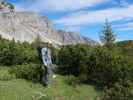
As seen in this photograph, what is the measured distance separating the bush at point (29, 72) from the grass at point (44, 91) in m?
0.39

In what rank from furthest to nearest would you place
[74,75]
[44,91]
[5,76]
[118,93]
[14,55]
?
[14,55], [74,75], [5,76], [118,93], [44,91]

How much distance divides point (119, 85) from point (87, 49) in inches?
133

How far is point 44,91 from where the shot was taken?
46.9 feet

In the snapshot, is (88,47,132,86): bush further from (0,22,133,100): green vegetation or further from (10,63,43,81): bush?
(10,63,43,81): bush

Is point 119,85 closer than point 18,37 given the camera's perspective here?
Yes

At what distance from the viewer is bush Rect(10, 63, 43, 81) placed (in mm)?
15570

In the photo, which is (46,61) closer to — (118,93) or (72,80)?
(72,80)

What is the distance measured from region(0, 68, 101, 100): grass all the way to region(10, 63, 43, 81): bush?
0.39m

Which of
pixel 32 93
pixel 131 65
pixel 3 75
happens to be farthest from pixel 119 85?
pixel 3 75

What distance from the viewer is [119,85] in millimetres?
15008

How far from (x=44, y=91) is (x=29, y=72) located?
1903 millimetres

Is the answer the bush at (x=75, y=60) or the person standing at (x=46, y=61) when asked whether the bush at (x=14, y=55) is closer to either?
the bush at (x=75, y=60)

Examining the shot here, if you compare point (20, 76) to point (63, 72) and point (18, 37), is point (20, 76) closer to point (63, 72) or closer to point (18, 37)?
point (63, 72)

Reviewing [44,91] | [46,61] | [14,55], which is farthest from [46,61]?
[14,55]
